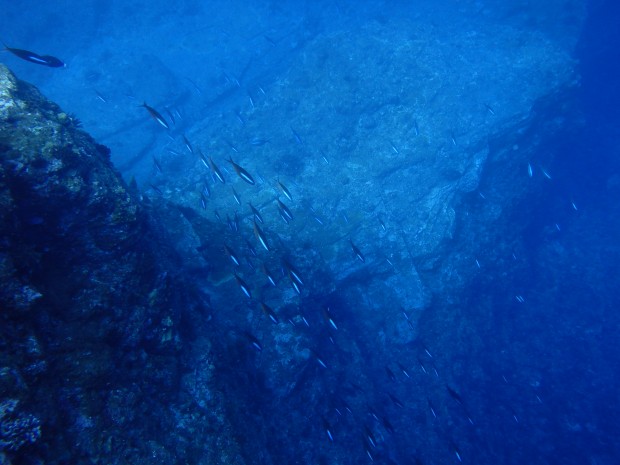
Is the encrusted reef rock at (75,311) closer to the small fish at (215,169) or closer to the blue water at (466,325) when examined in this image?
the blue water at (466,325)

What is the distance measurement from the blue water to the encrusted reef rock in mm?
807

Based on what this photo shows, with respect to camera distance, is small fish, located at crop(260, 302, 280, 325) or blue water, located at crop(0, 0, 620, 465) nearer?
small fish, located at crop(260, 302, 280, 325)

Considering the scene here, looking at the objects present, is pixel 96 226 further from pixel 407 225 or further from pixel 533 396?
pixel 533 396

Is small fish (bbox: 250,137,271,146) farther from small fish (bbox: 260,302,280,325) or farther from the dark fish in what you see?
small fish (bbox: 260,302,280,325)

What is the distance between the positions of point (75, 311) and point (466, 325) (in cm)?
1183

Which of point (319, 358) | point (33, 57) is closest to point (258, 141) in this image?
point (33, 57)

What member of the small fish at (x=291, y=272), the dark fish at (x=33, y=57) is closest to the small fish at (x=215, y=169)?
the small fish at (x=291, y=272)

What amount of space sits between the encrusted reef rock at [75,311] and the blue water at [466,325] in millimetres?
807

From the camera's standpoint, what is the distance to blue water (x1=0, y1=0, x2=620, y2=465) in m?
7.05

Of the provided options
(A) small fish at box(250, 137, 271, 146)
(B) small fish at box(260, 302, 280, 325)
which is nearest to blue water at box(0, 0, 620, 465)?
(A) small fish at box(250, 137, 271, 146)

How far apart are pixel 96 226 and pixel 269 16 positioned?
968 inches

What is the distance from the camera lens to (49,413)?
8.52 feet

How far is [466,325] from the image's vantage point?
11539 millimetres

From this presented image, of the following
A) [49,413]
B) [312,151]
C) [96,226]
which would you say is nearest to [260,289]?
[96,226]
